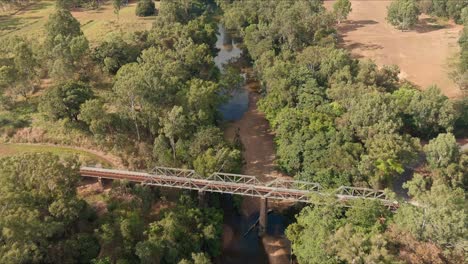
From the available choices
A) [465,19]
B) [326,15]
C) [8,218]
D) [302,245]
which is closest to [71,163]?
[8,218]

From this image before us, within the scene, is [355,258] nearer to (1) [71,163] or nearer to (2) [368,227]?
(2) [368,227]

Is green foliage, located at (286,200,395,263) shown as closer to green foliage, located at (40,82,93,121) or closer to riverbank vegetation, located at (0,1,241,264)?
riverbank vegetation, located at (0,1,241,264)

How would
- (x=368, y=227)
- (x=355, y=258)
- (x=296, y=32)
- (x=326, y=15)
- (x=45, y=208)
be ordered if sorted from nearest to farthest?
(x=355, y=258) → (x=45, y=208) → (x=368, y=227) → (x=296, y=32) → (x=326, y=15)

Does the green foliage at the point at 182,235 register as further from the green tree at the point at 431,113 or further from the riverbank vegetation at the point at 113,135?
the green tree at the point at 431,113

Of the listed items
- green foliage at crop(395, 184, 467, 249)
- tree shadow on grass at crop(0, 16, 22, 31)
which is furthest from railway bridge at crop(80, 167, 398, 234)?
tree shadow on grass at crop(0, 16, 22, 31)

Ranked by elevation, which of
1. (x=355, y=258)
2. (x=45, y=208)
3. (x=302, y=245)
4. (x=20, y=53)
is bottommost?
(x=302, y=245)

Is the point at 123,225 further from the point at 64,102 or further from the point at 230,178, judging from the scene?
the point at 64,102

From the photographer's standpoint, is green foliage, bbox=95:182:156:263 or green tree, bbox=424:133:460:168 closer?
green foliage, bbox=95:182:156:263

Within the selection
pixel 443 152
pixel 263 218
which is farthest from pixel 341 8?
pixel 263 218
